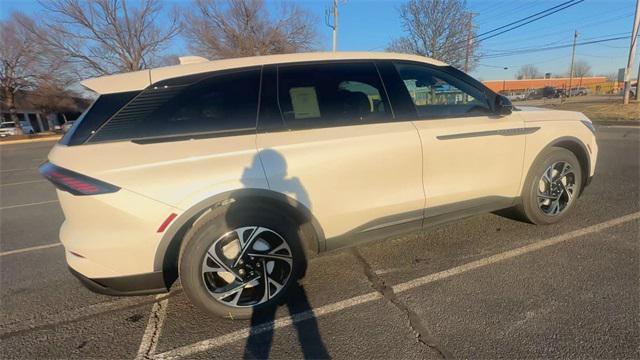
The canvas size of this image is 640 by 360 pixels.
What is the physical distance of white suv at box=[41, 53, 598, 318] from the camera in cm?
217

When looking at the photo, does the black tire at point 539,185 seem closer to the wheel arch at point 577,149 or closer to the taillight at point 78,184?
the wheel arch at point 577,149

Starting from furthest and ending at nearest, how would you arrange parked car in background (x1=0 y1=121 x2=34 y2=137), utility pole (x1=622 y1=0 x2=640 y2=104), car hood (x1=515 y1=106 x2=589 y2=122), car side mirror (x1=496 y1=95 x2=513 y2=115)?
parked car in background (x1=0 y1=121 x2=34 y2=137) < utility pole (x1=622 y1=0 x2=640 y2=104) < car hood (x1=515 y1=106 x2=589 y2=122) < car side mirror (x1=496 y1=95 x2=513 y2=115)

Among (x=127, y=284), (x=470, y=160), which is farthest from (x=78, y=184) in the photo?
(x=470, y=160)

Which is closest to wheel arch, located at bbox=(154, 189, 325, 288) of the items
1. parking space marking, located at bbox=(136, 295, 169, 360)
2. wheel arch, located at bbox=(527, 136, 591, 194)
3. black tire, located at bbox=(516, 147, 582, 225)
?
parking space marking, located at bbox=(136, 295, 169, 360)

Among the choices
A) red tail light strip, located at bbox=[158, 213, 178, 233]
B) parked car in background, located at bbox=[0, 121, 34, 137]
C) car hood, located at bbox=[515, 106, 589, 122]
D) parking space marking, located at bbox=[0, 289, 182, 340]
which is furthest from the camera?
parked car in background, located at bbox=[0, 121, 34, 137]

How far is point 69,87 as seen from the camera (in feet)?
104

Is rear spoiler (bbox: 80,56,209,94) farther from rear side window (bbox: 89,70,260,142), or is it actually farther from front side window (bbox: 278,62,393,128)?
front side window (bbox: 278,62,393,128)

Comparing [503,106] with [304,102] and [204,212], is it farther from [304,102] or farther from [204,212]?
[204,212]

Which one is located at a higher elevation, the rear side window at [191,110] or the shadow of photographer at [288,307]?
the rear side window at [191,110]

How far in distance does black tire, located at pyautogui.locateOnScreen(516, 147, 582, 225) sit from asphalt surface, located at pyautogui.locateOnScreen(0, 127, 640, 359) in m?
0.14

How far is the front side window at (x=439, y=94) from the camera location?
3.02 meters

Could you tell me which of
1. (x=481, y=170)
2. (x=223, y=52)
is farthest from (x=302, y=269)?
(x=223, y=52)

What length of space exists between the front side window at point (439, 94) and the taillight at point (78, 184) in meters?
2.44

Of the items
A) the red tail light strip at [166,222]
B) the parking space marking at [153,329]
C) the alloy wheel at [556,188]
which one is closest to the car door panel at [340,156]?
the red tail light strip at [166,222]
